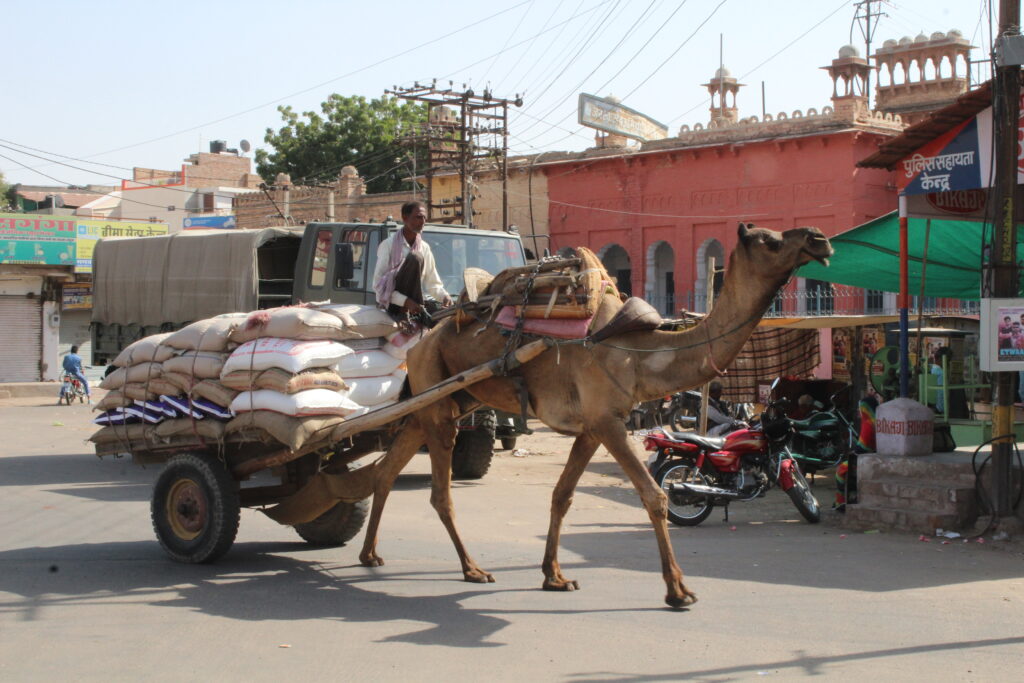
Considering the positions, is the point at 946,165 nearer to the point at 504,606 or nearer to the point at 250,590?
the point at 504,606

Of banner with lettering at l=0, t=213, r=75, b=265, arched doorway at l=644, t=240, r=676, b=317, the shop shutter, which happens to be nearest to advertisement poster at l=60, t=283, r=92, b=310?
the shop shutter

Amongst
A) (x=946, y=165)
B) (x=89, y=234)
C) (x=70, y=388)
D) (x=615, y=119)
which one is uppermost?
(x=615, y=119)

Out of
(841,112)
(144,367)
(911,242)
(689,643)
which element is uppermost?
(841,112)

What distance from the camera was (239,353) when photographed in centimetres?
826

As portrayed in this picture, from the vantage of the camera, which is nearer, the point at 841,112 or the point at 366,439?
the point at 366,439

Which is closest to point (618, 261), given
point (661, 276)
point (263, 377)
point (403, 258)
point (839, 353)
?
point (661, 276)

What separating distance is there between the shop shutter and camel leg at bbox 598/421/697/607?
33145mm

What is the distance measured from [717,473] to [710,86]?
32.4 meters

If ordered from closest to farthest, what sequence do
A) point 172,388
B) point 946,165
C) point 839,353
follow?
point 172,388, point 946,165, point 839,353

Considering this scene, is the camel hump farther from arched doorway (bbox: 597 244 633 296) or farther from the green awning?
arched doorway (bbox: 597 244 633 296)

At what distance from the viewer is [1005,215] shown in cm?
936

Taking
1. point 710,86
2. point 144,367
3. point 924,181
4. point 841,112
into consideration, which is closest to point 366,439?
point 144,367

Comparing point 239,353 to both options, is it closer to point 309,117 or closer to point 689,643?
point 689,643

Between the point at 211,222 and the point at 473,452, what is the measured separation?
3824cm
